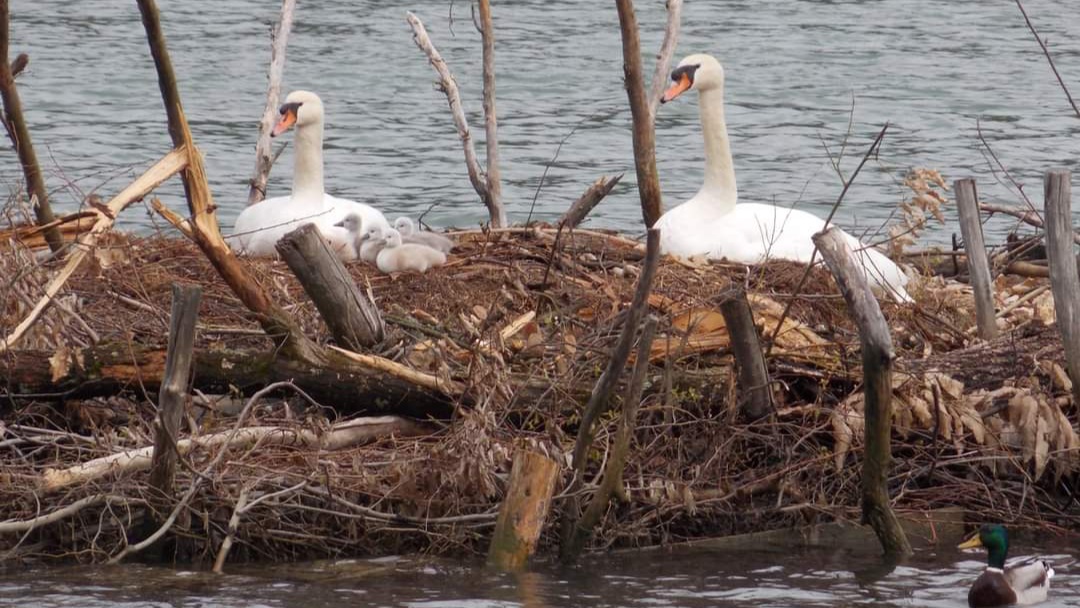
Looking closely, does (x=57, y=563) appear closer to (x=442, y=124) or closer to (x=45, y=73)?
(x=442, y=124)

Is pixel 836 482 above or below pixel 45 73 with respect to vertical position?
below

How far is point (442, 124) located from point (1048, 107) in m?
6.86

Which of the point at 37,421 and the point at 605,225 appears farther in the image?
the point at 605,225

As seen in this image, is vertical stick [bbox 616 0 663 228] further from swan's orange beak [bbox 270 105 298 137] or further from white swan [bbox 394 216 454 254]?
swan's orange beak [bbox 270 105 298 137]

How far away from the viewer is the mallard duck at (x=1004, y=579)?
7500mm

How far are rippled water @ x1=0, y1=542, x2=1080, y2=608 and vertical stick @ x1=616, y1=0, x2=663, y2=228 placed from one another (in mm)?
3461

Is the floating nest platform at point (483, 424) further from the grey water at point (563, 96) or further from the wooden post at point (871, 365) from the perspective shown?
the grey water at point (563, 96)

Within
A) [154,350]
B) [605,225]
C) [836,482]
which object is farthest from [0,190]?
[836,482]

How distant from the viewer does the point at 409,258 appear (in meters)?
9.84

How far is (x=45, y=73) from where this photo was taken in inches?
891

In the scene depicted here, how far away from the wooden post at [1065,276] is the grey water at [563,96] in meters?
7.81

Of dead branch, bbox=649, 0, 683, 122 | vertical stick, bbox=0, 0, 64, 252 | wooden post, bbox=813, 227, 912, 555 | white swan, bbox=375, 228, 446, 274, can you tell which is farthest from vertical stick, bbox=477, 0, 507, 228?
wooden post, bbox=813, 227, 912, 555

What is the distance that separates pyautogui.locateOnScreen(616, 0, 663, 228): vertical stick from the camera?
429 inches

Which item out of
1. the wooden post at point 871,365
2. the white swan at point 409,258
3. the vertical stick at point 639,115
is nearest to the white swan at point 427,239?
the white swan at point 409,258
